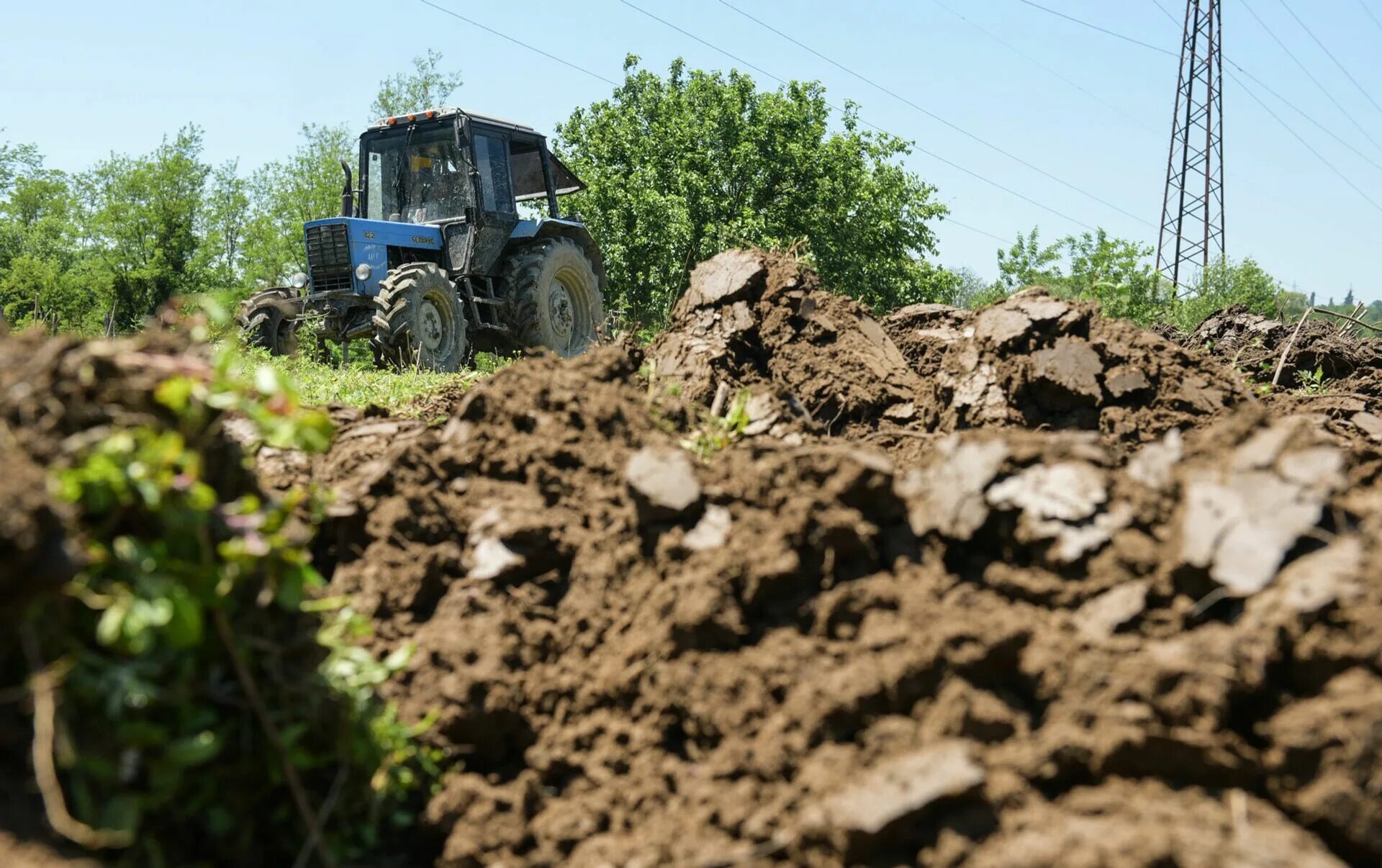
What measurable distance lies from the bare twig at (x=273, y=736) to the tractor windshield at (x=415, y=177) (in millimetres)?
11028

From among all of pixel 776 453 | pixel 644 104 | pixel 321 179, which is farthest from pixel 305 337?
pixel 321 179

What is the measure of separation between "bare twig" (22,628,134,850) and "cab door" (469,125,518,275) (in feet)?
36.7

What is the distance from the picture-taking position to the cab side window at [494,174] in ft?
41.9

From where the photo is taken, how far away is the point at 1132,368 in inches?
202

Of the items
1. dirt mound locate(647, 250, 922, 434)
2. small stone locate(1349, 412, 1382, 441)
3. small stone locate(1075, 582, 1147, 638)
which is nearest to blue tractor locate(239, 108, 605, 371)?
dirt mound locate(647, 250, 922, 434)

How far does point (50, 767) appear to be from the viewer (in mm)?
1912

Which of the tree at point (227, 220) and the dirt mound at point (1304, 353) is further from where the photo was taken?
the tree at point (227, 220)

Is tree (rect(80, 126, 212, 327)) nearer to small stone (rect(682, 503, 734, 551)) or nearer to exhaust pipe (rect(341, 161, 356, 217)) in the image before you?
exhaust pipe (rect(341, 161, 356, 217))

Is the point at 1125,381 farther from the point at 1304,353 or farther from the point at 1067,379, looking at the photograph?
the point at 1304,353

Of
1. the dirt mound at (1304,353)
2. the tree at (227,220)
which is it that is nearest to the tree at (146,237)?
the tree at (227,220)

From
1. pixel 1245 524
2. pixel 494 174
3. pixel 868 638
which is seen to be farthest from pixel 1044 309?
pixel 494 174

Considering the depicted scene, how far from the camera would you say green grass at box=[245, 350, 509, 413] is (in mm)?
8016

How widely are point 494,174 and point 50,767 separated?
11841mm

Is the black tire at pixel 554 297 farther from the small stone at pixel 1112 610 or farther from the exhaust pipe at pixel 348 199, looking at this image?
the small stone at pixel 1112 610
